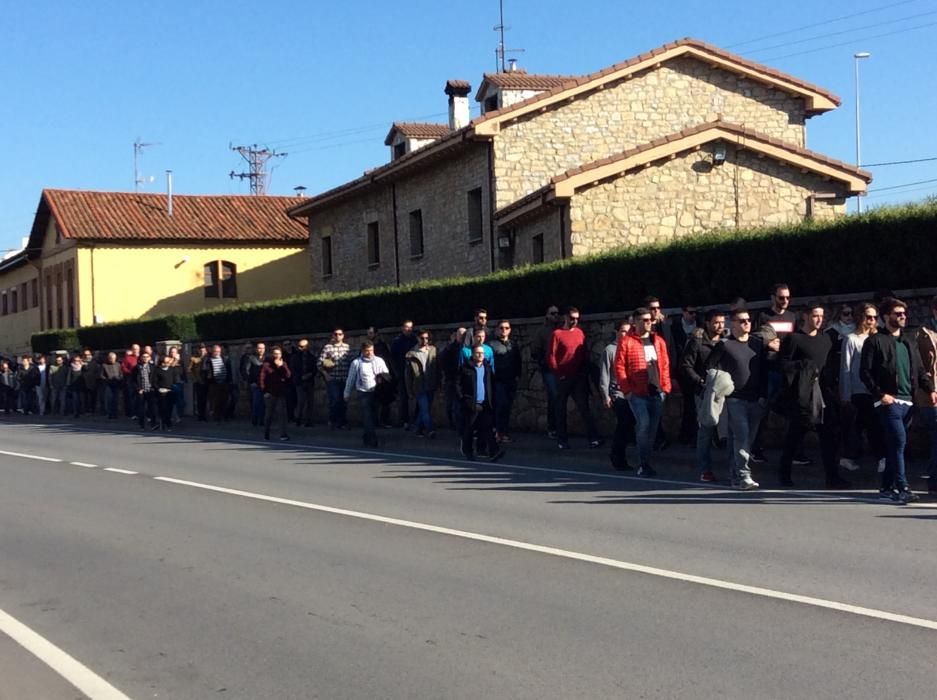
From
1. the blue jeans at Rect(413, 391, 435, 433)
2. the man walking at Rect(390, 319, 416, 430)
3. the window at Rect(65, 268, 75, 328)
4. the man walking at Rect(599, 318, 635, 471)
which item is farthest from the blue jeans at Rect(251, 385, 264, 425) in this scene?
the window at Rect(65, 268, 75, 328)

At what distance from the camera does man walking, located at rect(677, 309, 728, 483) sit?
43.6 ft

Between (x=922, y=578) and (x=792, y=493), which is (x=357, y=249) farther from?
(x=922, y=578)

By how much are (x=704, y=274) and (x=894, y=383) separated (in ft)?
19.2

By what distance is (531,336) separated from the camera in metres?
20.4

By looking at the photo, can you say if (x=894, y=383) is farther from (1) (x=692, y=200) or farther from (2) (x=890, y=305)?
(1) (x=692, y=200)

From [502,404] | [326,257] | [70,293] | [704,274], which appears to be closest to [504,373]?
[502,404]

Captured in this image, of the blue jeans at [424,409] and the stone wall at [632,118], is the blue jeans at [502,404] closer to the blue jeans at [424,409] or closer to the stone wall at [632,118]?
the blue jeans at [424,409]

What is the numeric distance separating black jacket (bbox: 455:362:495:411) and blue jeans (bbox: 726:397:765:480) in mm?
4399

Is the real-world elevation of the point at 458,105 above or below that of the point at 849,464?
above

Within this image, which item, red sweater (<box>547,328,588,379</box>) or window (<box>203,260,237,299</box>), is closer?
red sweater (<box>547,328,588,379</box>)

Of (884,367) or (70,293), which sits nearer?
(884,367)

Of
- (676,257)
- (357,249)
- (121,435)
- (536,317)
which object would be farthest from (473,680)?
(357,249)

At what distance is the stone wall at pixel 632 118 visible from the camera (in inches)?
1164

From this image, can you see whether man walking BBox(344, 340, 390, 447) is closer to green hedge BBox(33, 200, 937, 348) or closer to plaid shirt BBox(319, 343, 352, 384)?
green hedge BBox(33, 200, 937, 348)
